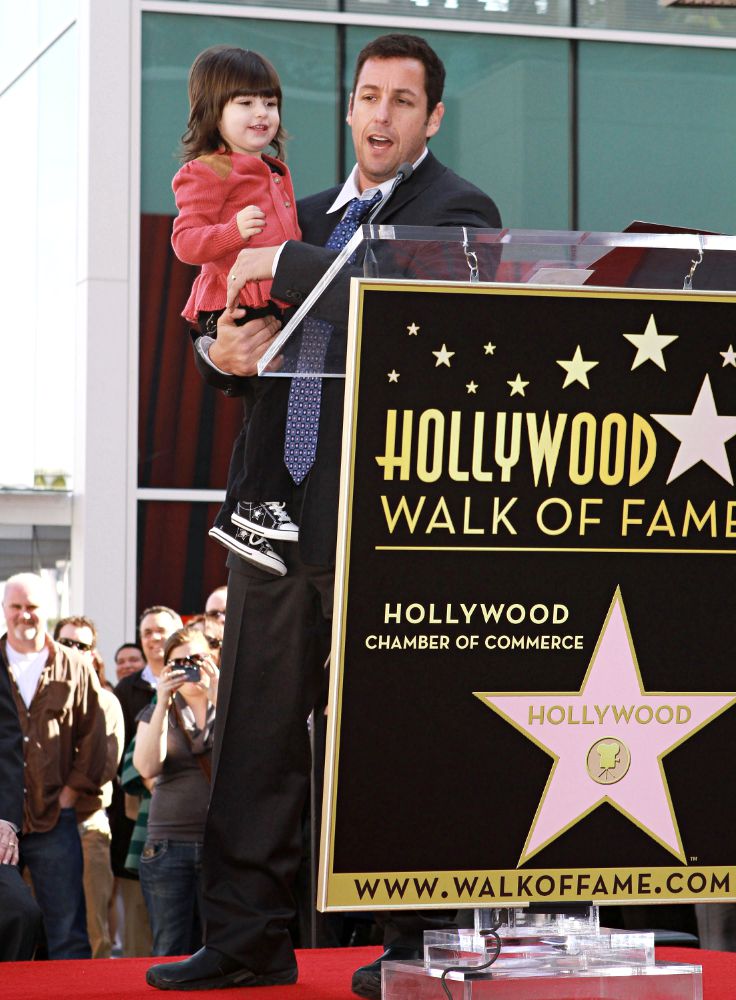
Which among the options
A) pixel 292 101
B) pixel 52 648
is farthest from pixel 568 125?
pixel 52 648

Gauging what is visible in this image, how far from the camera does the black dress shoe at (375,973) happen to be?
3.57 m

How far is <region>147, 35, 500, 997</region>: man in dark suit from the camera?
3613 millimetres

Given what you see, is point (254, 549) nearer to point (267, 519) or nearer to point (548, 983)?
point (267, 519)

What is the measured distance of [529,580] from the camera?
3143 millimetres

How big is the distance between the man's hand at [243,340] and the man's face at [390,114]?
18.3 inches

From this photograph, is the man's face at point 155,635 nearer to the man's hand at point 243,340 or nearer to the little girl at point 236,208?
the little girl at point 236,208

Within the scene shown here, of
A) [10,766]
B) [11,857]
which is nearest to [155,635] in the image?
[10,766]

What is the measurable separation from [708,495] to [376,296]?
0.75 metres

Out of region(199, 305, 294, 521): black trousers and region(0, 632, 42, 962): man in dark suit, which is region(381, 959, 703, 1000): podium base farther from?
region(0, 632, 42, 962): man in dark suit

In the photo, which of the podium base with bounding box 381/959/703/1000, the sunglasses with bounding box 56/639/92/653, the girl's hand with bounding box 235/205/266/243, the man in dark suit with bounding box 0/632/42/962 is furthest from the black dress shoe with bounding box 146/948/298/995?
the sunglasses with bounding box 56/639/92/653

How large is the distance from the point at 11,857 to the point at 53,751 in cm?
262

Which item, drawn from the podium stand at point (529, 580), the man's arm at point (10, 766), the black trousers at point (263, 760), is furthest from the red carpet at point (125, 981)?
the man's arm at point (10, 766)

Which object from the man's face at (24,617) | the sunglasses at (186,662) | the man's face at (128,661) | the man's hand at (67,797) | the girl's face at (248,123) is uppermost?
the girl's face at (248,123)

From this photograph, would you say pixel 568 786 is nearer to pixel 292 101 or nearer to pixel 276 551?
pixel 276 551
